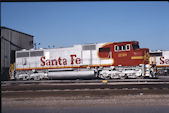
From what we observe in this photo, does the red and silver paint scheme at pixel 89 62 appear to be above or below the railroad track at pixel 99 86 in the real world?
above

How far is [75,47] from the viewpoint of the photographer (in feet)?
59.9

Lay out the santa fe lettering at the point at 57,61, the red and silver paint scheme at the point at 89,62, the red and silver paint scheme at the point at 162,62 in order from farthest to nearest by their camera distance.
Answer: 1. the red and silver paint scheme at the point at 162,62
2. the santa fe lettering at the point at 57,61
3. the red and silver paint scheme at the point at 89,62

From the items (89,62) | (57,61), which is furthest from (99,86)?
(57,61)

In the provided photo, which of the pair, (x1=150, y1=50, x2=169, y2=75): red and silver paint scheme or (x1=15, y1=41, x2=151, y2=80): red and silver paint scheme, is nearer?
(x1=15, y1=41, x2=151, y2=80): red and silver paint scheme

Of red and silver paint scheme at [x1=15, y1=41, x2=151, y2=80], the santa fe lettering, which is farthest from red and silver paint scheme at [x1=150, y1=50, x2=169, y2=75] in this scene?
the santa fe lettering

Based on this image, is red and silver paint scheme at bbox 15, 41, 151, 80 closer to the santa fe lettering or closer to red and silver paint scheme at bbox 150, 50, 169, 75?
the santa fe lettering

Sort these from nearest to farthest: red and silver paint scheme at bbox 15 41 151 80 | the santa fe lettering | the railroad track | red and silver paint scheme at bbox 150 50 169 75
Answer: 1. the railroad track
2. red and silver paint scheme at bbox 15 41 151 80
3. the santa fe lettering
4. red and silver paint scheme at bbox 150 50 169 75

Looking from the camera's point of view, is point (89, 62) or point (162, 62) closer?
point (89, 62)

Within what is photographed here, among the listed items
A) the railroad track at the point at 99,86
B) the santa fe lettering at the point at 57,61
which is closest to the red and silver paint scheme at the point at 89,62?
the santa fe lettering at the point at 57,61

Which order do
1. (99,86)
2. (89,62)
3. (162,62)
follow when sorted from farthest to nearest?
1. (162,62)
2. (89,62)
3. (99,86)

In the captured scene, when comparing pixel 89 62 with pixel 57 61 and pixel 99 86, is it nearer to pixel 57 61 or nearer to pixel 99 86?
pixel 57 61

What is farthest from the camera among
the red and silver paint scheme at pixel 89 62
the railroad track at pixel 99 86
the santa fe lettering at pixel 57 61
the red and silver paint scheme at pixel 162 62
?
the red and silver paint scheme at pixel 162 62

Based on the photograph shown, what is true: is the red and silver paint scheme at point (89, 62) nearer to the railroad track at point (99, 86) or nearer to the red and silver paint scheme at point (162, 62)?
the railroad track at point (99, 86)

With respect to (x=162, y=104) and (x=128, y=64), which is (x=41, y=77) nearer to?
(x=128, y=64)
